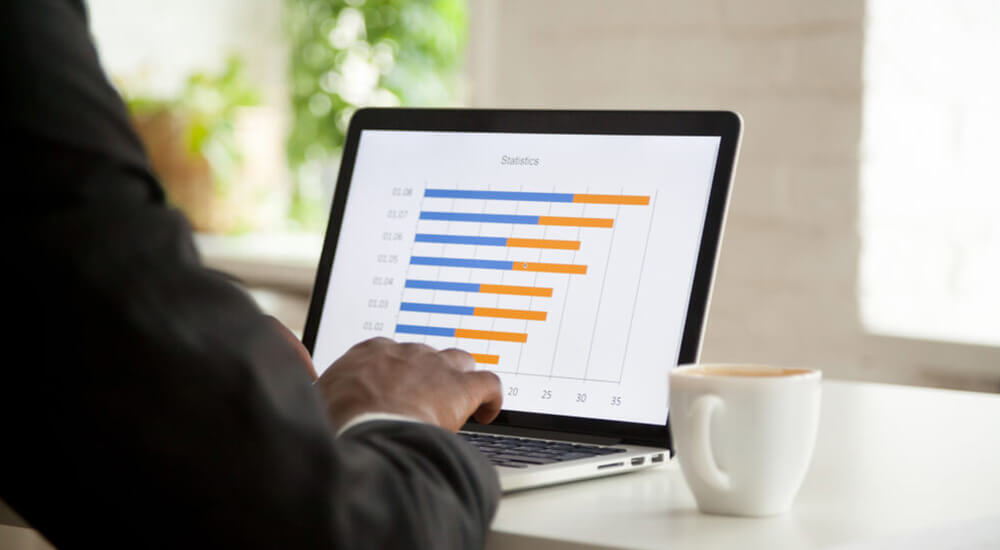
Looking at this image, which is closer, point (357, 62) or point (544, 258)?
point (544, 258)

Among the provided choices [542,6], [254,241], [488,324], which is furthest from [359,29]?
[488,324]

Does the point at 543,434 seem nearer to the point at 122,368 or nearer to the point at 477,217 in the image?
the point at 477,217

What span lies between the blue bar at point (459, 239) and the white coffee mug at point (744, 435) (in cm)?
30

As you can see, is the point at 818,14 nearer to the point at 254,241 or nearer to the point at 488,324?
the point at 488,324

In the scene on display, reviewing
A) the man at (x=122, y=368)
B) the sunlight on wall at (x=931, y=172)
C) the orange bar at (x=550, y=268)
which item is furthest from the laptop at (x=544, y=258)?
the sunlight on wall at (x=931, y=172)

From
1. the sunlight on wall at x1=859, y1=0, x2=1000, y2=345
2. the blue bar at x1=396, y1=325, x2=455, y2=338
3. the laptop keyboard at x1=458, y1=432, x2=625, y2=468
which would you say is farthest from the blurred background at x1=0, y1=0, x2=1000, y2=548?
the laptop keyboard at x1=458, y1=432, x2=625, y2=468

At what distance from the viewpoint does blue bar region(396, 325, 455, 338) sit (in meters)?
0.95

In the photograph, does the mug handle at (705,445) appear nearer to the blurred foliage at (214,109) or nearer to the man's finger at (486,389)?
the man's finger at (486,389)

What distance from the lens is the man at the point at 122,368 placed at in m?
0.52

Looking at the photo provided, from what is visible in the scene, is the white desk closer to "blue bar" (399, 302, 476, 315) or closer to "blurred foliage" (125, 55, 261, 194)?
"blue bar" (399, 302, 476, 315)

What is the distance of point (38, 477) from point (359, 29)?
2.88 meters

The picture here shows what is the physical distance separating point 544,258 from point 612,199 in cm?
7

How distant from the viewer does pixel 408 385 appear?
27.8 inches

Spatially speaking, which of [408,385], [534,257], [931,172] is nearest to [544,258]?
[534,257]
